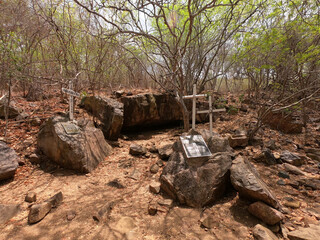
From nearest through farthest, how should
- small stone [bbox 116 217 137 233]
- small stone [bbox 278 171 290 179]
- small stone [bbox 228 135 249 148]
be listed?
1. small stone [bbox 116 217 137 233]
2. small stone [bbox 278 171 290 179]
3. small stone [bbox 228 135 249 148]

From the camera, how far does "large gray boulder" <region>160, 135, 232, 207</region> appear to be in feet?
8.99

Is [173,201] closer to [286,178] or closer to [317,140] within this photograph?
[286,178]

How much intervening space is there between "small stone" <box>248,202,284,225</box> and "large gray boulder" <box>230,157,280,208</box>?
0.38ft

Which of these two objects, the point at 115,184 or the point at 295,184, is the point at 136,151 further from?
the point at 295,184

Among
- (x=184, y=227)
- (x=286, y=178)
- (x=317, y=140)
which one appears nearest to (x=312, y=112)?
(x=317, y=140)

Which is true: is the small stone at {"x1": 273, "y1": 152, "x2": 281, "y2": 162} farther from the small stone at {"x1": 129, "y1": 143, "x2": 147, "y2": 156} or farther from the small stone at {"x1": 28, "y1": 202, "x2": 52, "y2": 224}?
the small stone at {"x1": 28, "y1": 202, "x2": 52, "y2": 224}

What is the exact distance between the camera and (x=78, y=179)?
351 cm

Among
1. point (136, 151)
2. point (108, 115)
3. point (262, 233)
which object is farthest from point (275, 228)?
point (108, 115)

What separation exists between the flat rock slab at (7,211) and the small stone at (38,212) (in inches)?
13.9

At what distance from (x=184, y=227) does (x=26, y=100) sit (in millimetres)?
7674

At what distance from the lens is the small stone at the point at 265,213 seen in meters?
2.18

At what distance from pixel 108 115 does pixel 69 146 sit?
2196mm

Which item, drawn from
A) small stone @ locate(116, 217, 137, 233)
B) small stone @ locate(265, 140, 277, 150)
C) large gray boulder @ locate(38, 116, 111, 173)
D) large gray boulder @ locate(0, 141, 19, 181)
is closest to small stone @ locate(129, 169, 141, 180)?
large gray boulder @ locate(38, 116, 111, 173)

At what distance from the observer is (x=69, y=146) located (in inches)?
147
